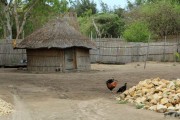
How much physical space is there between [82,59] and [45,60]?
8.49 feet

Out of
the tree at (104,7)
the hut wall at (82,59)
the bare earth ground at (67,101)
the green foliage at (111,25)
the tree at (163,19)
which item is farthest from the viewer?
the tree at (104,7)

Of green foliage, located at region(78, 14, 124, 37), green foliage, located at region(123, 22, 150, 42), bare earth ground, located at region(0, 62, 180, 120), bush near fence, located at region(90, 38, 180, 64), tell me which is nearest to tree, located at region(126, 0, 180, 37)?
green foliage, located at region(123, 22, 150, 42)

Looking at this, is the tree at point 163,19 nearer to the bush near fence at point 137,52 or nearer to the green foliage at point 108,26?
the green foliage at point 108,26

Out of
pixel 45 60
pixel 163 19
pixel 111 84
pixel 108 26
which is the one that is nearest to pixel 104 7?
pixel 108 26

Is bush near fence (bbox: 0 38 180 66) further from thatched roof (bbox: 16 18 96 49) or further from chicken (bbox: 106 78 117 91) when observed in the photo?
chicken (bbox: 106 78 117 91)

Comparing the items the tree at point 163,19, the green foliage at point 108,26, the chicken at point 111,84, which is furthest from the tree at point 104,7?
the chicken at point 111,84

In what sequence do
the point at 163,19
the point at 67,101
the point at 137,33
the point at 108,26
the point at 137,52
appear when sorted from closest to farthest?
the point at 67,101, the point at 137,52, the point at 137,33, the point at 163,19, the point at 108,26

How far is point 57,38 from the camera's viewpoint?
28.2 m

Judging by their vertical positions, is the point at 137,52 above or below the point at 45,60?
above

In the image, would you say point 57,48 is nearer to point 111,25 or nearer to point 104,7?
point 111,25

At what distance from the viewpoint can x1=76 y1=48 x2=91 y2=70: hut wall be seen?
94.3ft

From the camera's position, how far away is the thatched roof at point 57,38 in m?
27.7

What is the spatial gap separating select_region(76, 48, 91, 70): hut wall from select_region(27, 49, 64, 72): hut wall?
52.8 inches

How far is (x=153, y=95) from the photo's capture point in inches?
525
